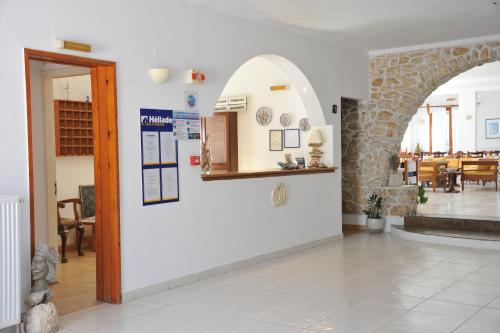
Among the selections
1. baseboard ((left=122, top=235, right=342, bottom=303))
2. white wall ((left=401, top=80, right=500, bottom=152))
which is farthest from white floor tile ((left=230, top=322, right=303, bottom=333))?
white wall ((left=401, top=80, right=500, bottom=152))

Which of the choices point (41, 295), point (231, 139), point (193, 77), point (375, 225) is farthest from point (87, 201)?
point (375, 225)

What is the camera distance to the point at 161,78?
4.95 metres

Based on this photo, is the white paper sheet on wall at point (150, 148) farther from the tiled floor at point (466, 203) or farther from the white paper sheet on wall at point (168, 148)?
the tiled floor at point (466, 203)

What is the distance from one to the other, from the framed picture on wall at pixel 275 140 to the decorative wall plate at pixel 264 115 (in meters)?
0.19

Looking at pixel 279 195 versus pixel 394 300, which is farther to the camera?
pixel 279 195

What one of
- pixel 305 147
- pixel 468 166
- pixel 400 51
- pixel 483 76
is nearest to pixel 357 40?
pixel 400 51

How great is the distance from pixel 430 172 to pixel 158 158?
9.16m

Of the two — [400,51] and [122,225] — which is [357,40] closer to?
[400,51]

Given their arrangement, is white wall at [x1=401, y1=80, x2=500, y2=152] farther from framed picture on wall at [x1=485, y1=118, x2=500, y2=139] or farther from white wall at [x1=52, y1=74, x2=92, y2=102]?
white wall at [x1=52, y1=74, x2=92, y2=102]

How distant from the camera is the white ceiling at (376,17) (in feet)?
18.7

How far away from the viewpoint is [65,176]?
281 inches

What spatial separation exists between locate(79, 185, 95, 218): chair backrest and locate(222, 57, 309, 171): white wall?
280 centimetres

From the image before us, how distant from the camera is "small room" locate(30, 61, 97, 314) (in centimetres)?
558

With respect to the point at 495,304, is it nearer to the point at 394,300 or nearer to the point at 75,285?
the point at 394,300
